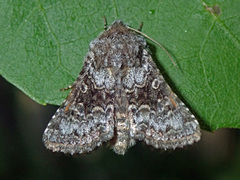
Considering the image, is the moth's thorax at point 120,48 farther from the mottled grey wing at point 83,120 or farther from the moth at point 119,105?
the mottled grey wing at point 83,120

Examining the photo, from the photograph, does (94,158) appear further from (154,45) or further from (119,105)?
(154,45)

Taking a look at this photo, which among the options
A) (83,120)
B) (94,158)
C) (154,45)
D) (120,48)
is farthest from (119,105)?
(94,158)

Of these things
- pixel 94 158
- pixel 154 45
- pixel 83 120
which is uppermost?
pixel 154 45

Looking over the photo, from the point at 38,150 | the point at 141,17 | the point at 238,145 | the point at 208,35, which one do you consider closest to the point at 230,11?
the point at 208,35

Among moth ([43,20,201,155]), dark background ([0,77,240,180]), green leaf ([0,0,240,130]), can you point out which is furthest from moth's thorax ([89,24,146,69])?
dark background ([0,77,240,180])

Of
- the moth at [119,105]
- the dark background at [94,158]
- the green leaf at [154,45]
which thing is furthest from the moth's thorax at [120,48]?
the dark background at [94,158]

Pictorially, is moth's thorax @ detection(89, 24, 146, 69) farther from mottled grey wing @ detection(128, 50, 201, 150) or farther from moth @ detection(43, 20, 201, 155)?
mottled grey wing @ detection(128, 50, 201, 150)

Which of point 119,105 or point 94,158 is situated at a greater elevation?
point 119,105
